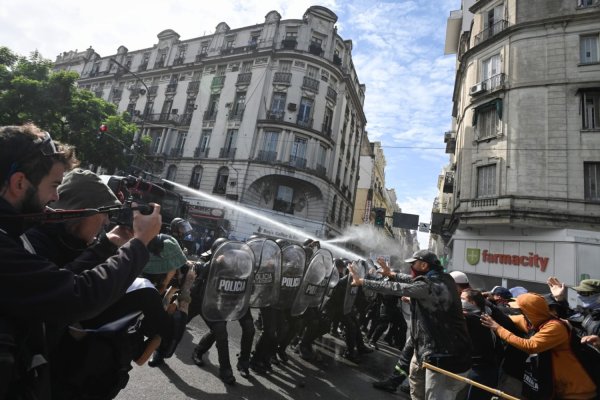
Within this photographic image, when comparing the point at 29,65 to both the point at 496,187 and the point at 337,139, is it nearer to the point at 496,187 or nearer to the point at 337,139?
the point at 337,139

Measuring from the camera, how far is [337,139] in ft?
98.8

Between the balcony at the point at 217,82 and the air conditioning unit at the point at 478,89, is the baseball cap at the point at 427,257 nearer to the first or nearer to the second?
A: the air conditioning unit at the point at 478,89

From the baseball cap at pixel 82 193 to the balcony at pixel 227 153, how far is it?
2612 centimetres

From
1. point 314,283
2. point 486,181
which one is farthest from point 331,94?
point 314,283

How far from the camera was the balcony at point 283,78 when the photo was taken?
27672mm

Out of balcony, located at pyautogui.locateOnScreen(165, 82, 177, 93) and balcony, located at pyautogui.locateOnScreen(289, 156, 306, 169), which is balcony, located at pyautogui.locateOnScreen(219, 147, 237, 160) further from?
balcony, located at pyautogui.locateOnScreen(165, 82, 177, 93)

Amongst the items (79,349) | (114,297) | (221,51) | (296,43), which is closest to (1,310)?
(114,297)

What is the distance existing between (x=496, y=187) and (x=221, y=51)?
26973 mm

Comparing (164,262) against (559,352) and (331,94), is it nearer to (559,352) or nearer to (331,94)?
(559,352)

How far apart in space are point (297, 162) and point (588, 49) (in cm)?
1839

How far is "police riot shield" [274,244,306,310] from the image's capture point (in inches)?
203

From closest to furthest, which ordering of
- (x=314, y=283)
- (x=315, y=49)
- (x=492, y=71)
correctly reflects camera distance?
(x=314, y=283), (x=492, y=71), (x=315, y=49)

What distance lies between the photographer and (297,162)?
1054 inches

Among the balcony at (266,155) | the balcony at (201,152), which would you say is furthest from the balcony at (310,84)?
A: the balcony at (201,152)
